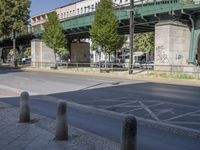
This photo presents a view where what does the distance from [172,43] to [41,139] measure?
31.3m

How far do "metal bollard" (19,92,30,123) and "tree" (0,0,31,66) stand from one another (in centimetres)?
5581

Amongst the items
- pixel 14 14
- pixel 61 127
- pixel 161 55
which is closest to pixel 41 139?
pixel 61 127

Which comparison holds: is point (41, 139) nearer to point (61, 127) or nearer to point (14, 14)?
point (61, 127)

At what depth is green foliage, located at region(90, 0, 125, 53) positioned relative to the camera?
43562mm

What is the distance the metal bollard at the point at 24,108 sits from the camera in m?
9.29

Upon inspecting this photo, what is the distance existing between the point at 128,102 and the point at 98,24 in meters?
30.1

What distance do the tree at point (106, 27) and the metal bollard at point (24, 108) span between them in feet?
113

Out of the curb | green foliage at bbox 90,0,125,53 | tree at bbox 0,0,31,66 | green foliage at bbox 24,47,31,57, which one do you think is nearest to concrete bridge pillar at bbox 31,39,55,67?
tree at bbox 0,0,31,66

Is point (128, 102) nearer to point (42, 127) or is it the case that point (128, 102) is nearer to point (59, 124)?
point (42, 127)

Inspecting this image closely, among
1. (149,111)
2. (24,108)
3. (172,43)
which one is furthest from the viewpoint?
(172,43)

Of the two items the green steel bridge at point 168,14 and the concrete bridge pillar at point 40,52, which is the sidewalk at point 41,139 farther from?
the concrete bridge pillar at point 40,52

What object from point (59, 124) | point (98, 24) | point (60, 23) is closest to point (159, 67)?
point (98, 24)

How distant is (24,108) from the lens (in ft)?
30.9

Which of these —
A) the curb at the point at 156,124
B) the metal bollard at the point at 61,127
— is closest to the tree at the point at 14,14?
the curb at the point at 156,124
